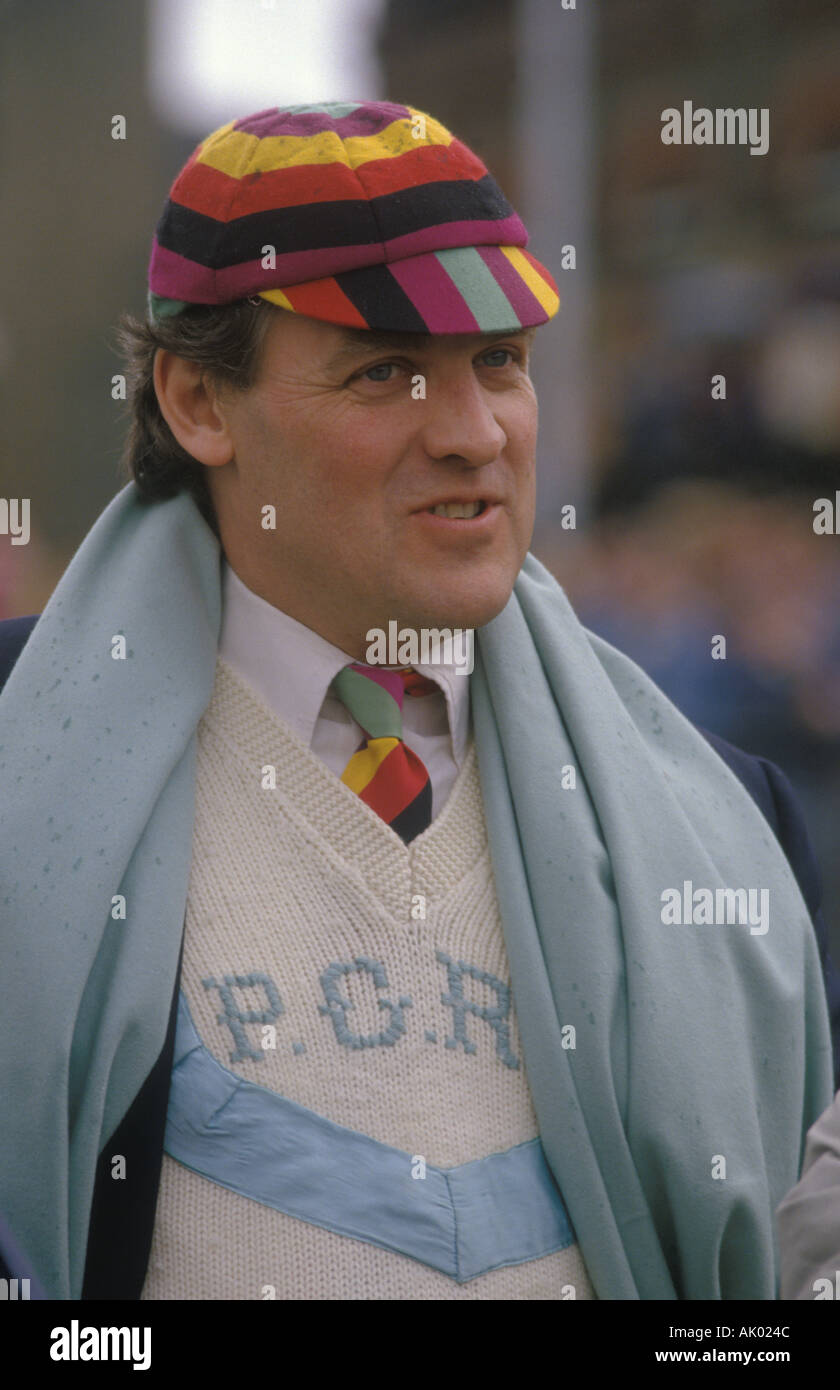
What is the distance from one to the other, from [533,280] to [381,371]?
27cm

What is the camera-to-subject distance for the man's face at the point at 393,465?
2193 mm

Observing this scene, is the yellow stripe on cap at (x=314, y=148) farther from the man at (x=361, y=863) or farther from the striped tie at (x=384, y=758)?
the striped tie at (x=384, y=758)

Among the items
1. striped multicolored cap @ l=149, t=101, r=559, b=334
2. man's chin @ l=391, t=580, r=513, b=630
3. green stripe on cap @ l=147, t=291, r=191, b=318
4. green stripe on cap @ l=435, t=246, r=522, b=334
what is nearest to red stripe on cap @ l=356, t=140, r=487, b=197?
striped multicolored cap @ l=149, t=101, r=559, b=334

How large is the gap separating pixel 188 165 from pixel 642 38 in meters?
6.98

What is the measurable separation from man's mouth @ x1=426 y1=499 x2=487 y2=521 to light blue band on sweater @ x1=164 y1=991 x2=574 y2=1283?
0.76 metres

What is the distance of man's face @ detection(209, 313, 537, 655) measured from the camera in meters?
2.19

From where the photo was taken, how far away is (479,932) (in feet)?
7.29

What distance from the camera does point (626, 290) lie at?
8398 mm

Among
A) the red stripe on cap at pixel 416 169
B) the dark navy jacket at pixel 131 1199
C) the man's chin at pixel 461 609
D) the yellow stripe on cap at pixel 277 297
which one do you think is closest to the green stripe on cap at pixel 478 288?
the red stripe on cap at pixel 416 169

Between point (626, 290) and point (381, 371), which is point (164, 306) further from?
point (626, 290)

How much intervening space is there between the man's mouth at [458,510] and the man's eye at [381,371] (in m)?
0.19

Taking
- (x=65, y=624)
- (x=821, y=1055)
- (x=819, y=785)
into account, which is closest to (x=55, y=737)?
(x=65, y=624)

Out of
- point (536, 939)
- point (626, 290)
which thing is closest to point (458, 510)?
point (536, 939)

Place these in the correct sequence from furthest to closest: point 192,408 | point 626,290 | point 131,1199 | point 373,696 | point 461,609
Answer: point 626,290 < point 192,408 < point 373,696 < point 461,609 < point 131,1199
